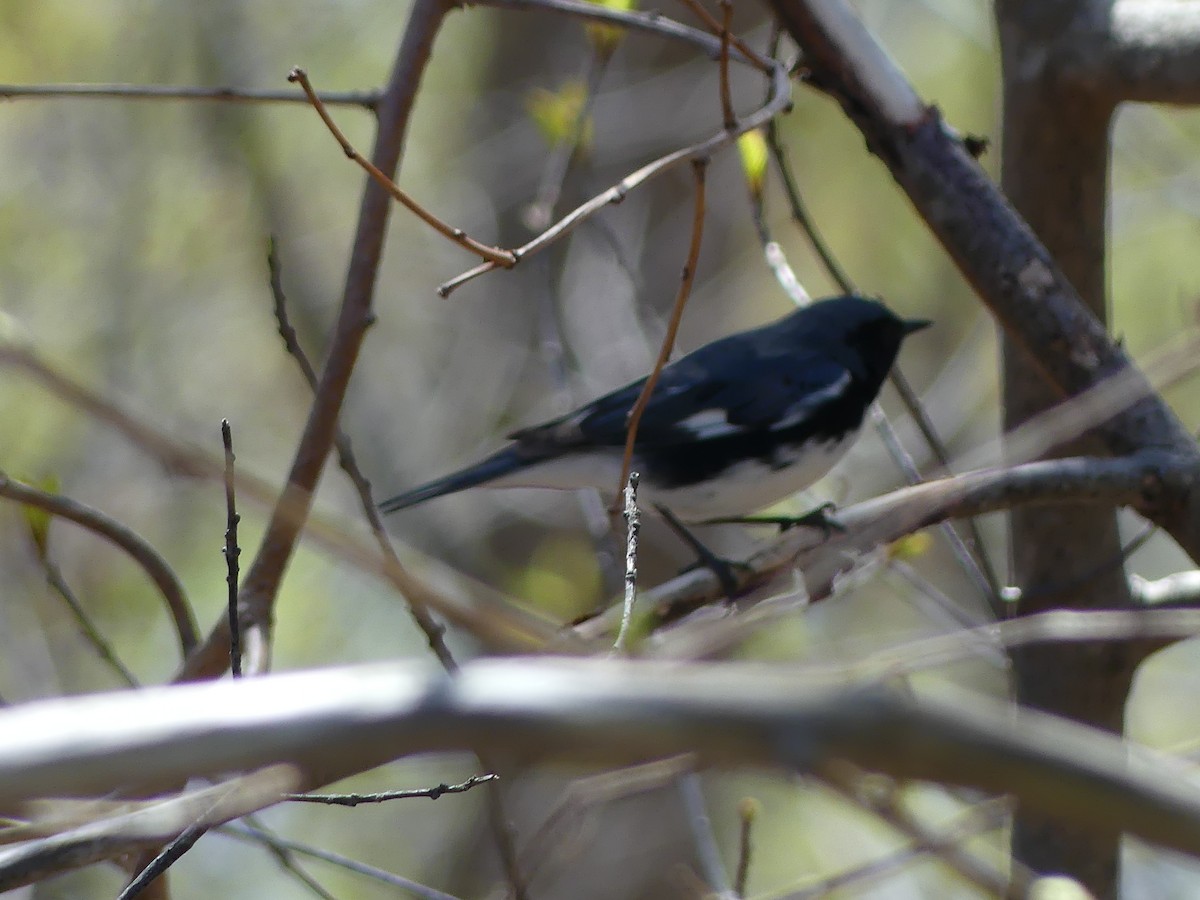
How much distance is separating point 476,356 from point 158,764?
221 inches

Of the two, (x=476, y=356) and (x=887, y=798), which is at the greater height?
(x=476, y=356)

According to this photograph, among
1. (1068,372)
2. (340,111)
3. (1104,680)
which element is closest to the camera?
(1068,372)

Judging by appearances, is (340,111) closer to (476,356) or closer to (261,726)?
(476,356)

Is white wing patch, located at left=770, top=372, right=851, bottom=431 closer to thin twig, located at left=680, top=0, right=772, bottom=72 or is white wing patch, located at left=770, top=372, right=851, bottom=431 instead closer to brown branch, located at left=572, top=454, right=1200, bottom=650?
brown branch, located at left=572, top=454, right=1200, bottom=650

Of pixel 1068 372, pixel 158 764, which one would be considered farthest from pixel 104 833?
pixel 1068 372

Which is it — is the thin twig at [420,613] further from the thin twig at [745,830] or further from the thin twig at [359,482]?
the thin twig at [745,830]

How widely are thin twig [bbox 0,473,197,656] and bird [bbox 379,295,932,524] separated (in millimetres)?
860

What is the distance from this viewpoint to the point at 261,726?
1.90 ft

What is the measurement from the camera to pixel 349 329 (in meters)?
2.42

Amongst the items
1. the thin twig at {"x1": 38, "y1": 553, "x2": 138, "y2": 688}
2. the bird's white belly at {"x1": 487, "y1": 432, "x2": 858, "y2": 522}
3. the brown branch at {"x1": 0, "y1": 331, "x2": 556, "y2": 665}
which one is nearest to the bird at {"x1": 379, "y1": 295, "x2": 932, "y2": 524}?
the bird's white belly at {"x1": 487, "y1": 432, "x2": 858, "y2": 522}

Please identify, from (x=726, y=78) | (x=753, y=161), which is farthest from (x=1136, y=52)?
(x=726, y=78)

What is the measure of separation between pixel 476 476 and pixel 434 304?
3.70 metres

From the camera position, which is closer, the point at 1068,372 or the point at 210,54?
the point at 1068,372

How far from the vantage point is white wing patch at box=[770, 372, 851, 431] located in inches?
137
